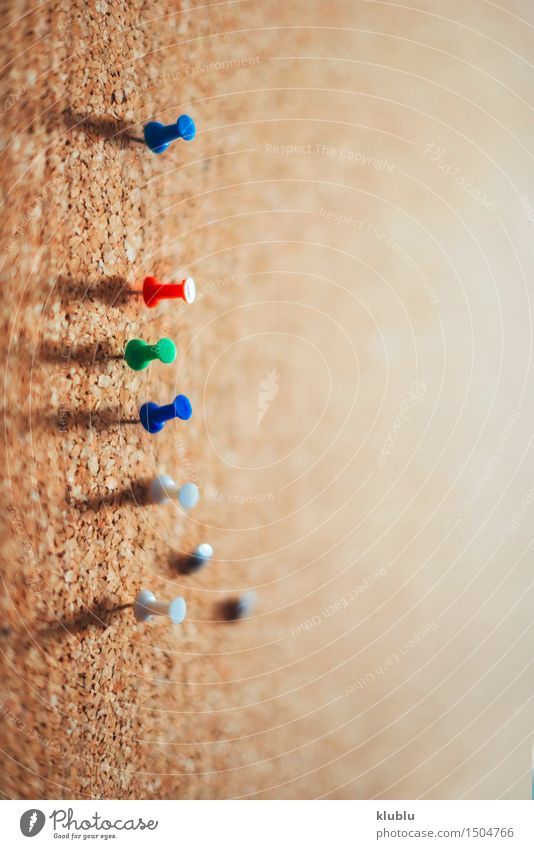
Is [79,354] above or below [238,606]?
above

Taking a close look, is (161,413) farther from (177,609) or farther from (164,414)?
(177,609)

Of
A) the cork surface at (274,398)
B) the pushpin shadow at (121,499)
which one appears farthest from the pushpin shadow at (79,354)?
the pushpin shadow at (121,499)

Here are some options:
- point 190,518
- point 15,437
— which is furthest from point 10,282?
point 190,518

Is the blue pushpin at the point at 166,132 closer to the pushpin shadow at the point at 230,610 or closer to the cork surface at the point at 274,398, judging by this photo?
the cork surface at the point at 274,398

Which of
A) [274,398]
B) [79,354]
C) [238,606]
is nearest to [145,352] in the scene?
[79,354]
